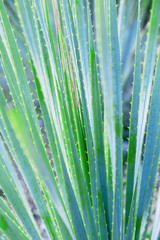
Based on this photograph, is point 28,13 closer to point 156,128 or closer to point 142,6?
point 156,128

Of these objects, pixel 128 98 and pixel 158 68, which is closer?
pixel 158 68

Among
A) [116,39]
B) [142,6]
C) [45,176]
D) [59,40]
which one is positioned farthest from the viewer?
[142,6]

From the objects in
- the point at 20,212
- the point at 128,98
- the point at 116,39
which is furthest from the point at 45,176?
the point at 128,98

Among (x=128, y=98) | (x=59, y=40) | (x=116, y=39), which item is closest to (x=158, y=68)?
(x=116, y=39)

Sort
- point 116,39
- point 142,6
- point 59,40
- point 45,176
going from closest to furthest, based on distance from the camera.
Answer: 1. point 45,176
2. point 116,39
3. point 59,40
4. point 142,6

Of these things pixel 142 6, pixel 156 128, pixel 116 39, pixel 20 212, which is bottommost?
pixel 20 212

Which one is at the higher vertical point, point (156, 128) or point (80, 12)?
point (80, 12)

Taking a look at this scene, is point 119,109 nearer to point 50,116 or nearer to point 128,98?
point 50,116
